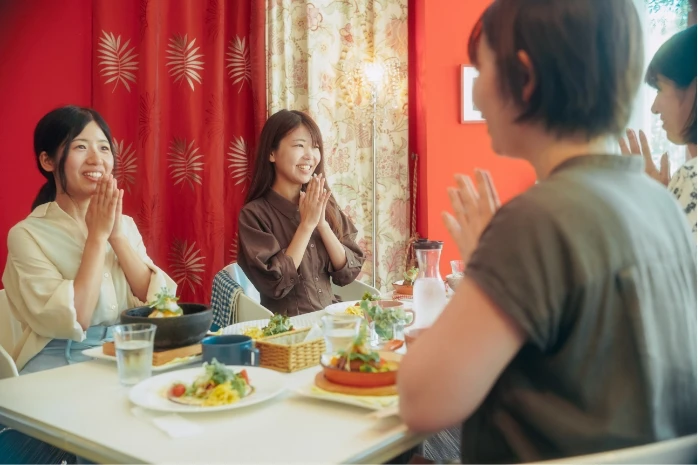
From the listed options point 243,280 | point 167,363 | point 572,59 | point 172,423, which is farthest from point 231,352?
point 243,280

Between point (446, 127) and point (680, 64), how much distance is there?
1941 millimetres

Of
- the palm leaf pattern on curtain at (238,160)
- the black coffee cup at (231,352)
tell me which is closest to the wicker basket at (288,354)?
the black coffee cup at (231,352)

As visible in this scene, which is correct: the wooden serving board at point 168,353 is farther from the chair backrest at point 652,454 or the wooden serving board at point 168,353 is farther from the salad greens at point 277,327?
the chair backrest at point 652,454

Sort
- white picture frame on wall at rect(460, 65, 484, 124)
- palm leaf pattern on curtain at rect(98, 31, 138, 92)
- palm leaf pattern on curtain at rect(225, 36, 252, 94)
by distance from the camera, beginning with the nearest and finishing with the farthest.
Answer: palm leaf pattern on curtain at rect(98, 31, 138, 92) → palm leaf pattern on curtain at rect(225, 36, 252, 94) → white picture frame on wall at rect(460, 65, 484, 124)

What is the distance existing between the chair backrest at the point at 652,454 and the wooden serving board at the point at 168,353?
2.84 feet

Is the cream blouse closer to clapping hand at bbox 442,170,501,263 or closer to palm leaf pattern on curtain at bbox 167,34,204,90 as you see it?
clapping hand at bbox 442,170,501,263

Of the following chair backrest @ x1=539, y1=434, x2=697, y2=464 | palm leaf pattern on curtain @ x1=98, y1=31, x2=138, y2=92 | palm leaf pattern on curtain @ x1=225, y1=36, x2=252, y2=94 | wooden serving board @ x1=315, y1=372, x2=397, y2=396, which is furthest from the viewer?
palm leaf pattern on curtain @ x1=225, y1=36, x2=252, y2=94

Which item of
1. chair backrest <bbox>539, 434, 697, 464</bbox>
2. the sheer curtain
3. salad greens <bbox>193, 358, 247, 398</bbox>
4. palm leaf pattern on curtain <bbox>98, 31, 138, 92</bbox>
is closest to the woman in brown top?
palm leaf pattern on curtain <bbox>98, 31, 138, 92</bbox>

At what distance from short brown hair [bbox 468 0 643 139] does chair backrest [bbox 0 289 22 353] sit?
5.70ft

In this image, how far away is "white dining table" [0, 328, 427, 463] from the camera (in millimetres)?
907

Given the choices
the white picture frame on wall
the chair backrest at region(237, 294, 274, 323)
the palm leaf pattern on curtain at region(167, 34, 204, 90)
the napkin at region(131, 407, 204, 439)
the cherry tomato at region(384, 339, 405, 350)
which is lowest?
the chair backrest at region(237, 294, 274, 323)

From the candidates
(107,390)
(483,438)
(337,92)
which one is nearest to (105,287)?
(107,390)

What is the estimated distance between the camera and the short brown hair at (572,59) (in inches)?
33.8

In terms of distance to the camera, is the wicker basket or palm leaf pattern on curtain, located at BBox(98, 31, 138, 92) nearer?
the wicker basket
